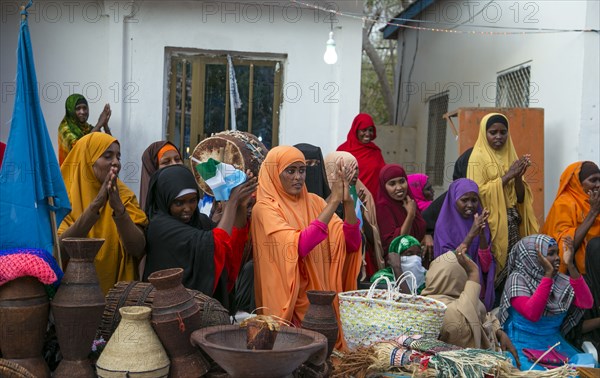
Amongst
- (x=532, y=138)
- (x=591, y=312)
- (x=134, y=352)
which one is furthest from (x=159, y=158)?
(x=532, y=138)

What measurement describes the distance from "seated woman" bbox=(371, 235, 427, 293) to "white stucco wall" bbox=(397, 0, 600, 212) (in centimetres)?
256

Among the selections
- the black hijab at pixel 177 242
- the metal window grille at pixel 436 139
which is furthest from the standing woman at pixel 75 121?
the metal window grille at pixel 436 139

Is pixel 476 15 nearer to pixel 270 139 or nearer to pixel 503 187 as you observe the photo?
pixel 270 139

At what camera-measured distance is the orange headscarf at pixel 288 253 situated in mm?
4645

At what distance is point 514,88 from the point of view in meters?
8.98

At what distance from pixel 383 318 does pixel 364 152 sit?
3488mm

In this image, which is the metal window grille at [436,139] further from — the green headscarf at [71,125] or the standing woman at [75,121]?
the green headscarf at [71,125]

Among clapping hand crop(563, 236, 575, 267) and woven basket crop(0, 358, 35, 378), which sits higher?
clapping hand crop(563, 236, 575, 267)

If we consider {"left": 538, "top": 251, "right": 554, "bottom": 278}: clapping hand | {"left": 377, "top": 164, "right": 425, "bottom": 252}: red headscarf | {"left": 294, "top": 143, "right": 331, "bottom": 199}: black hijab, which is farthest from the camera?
{"left": 377, "top": 164, "right": 425, "bottom": 252}: red headscarf

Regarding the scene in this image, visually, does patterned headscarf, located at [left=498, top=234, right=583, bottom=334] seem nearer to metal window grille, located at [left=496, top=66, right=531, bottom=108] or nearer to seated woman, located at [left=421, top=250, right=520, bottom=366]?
seated woman, located at [left=421, top=250, right=520, bottom=366]

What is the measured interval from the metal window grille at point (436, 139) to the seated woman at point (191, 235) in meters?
7.22

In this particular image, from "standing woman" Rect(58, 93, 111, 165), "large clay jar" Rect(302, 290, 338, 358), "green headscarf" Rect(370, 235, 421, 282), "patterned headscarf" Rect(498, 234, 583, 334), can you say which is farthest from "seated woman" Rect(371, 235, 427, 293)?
"standing woman" Rect(58, 93, 111, 165)

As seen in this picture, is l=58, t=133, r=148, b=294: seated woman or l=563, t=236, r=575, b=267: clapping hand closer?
l=58, t=133, r=148, b=294: seated woman

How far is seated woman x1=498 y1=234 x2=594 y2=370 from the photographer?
5.26 metres
